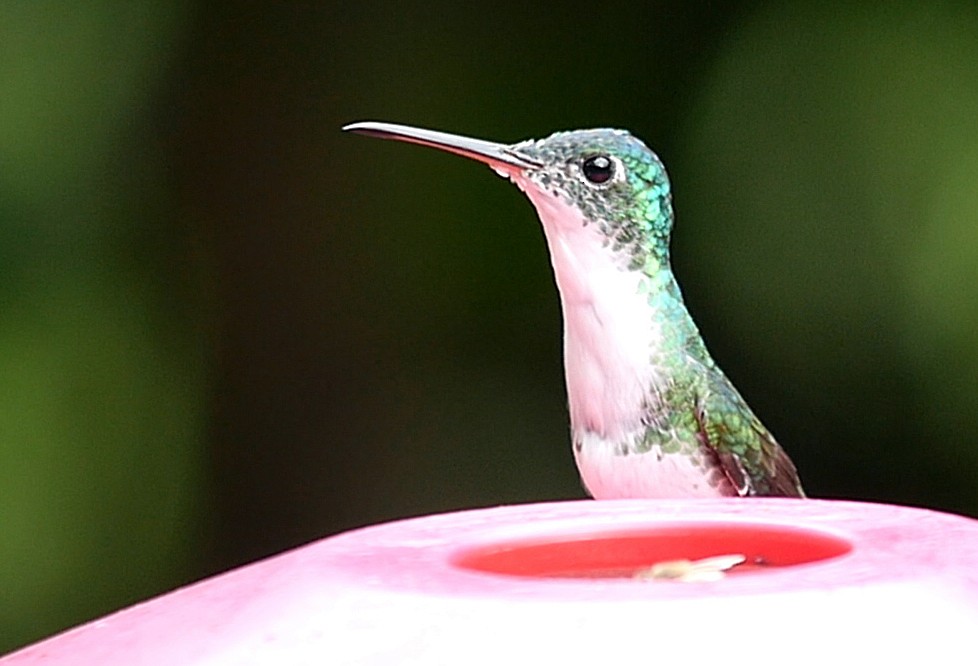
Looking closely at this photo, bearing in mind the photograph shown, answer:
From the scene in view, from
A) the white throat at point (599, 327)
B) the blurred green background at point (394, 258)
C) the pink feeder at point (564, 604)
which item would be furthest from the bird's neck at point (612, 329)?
the pink feeder at point (564, 604)

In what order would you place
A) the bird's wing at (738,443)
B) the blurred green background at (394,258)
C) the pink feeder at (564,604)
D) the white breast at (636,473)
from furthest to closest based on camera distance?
the blurred green background at (394,258) → the bird's wing at (738,443) → the white breast at (636,473) → the pink feeder at (564,604)

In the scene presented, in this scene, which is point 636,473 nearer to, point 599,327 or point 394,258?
point 599,327

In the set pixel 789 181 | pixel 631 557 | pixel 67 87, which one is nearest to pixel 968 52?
pixel 789 181

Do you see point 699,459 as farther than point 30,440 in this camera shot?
No

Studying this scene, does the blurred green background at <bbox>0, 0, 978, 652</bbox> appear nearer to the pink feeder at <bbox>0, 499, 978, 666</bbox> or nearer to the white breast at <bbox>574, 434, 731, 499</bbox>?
the white breast at <bbox>574, 434, 731, 499</bbox>

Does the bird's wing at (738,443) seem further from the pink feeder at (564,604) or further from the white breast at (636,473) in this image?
the pink feeder at (564,604)

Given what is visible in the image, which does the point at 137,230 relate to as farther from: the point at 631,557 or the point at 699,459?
the point at 631,557

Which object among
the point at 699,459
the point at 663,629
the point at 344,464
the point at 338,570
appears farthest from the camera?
the point at 344,464
